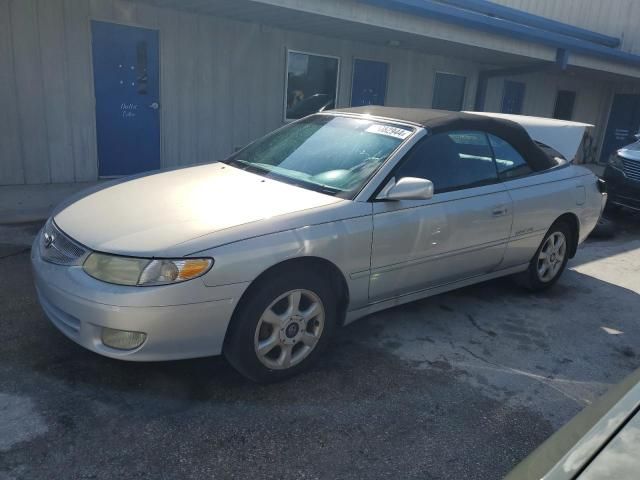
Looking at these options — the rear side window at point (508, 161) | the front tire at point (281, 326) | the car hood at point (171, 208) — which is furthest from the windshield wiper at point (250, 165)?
the rear side window at point (508, 161)

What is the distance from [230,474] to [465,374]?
1654 mm

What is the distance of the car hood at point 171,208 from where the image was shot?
2746 mm

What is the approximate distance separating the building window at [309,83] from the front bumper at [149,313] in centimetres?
718

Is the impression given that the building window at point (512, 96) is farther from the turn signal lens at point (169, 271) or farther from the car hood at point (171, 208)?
the turn signal lens at point (169, 271)

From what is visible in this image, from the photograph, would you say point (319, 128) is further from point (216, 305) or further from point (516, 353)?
point (516, 353)

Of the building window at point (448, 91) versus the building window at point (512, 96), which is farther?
the building window at point (512, 96)

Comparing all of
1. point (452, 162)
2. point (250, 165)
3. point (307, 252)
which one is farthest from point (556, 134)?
point (307, 252)

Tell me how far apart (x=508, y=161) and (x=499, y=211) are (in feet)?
1.70

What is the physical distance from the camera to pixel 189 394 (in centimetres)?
293

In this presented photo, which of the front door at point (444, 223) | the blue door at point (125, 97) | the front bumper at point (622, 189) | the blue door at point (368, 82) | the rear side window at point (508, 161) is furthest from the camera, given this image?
the blue door at point (368, 82)

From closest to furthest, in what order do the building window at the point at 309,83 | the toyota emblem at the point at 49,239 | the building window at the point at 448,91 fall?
the toyota emblem at the point at 49,239
the building window at the point at 309,83
the building window at the point at 448,91

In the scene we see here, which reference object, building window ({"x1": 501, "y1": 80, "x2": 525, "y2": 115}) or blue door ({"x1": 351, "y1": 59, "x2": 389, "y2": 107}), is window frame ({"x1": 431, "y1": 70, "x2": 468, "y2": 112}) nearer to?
blue door ({"x1": 351, "y1": 59, "x2": 389, "y2": 107})

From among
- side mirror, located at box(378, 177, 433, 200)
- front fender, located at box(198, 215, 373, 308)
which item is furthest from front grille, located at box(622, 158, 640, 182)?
front fender, located at box(198, 215, 373, 308)

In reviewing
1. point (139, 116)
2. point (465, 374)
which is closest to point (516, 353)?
point (465, 374)
